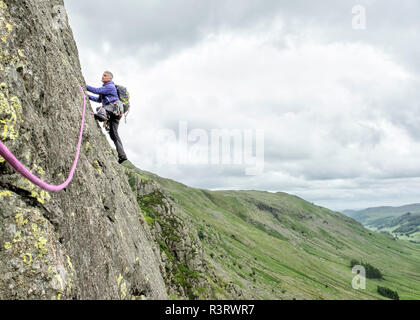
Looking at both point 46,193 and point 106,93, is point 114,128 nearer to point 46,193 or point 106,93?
point 106,93

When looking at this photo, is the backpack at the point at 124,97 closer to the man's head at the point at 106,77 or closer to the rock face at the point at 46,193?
the man's head at the point at 106,77

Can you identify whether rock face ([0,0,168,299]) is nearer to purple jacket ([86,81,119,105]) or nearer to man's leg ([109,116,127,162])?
purple jacket ([86,81,119,105])

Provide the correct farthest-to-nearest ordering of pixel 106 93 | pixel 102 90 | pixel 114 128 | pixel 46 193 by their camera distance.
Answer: pixel 114 128, pixel 106 93, pixel 102 90, pixel 46 193

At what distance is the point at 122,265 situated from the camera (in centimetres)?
1258

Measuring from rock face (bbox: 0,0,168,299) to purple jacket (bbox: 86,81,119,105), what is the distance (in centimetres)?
289

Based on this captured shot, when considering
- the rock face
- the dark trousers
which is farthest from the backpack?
the rock face

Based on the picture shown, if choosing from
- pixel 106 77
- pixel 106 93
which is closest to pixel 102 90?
pixel 106 93

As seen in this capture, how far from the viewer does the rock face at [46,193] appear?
21.9 ft

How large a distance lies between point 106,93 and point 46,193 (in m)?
9.44

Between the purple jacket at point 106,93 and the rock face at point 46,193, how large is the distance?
2.89 m

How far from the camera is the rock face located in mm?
6662

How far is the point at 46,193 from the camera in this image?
792 cm
